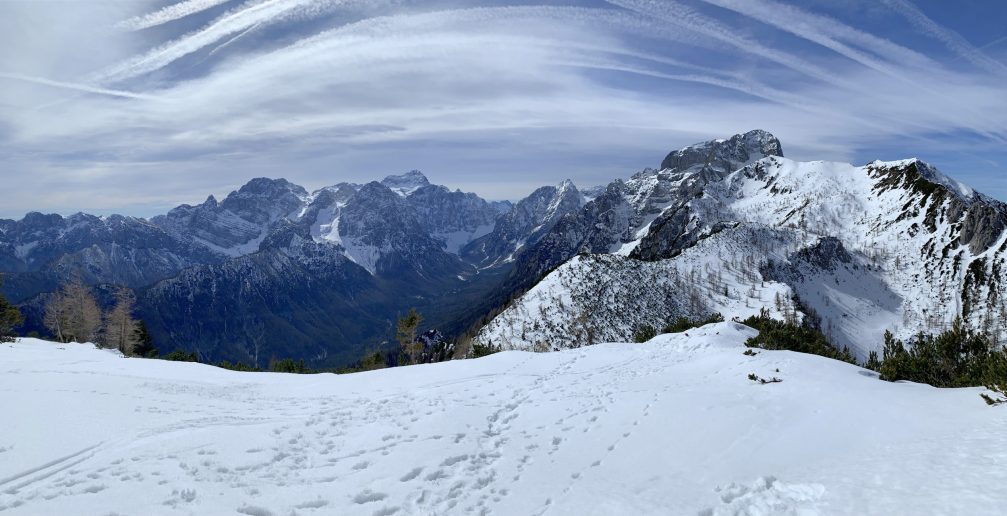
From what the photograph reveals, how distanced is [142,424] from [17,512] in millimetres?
6470

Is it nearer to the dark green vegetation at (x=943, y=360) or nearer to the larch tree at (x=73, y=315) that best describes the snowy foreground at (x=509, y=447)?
the dark green vegetation at (x=943, y=360)

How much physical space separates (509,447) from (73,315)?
91.9m

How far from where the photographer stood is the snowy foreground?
1075 centimetres

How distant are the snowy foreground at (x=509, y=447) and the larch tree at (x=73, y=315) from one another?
66389 millimetres

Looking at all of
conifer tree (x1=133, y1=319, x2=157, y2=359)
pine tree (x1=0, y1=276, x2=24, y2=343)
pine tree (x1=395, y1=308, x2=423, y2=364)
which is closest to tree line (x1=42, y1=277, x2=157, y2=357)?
conifer tree (x1=133, y1=319, x2=157, y2=359)

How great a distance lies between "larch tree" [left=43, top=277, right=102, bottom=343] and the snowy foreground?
6639 cm

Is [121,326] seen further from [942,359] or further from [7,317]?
[942,359]

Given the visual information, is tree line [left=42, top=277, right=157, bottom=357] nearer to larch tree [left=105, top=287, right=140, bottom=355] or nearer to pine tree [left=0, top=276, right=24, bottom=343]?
larch tree [left=105, top=287, right=140, bottom=355]

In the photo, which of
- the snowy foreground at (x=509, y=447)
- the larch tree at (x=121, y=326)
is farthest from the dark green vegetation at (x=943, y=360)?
the larch tree at (x=121, y=326)

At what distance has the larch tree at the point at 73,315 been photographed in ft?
240

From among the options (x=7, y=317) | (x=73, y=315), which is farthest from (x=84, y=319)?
(x=7, y=317)

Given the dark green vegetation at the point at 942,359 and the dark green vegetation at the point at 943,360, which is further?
the dark green vegetation at the point at 942,359

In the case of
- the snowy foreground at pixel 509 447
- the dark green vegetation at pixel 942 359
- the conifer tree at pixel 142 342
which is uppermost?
the dark green vegetation at pixel 942 359

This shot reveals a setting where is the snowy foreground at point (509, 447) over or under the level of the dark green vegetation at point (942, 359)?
under
